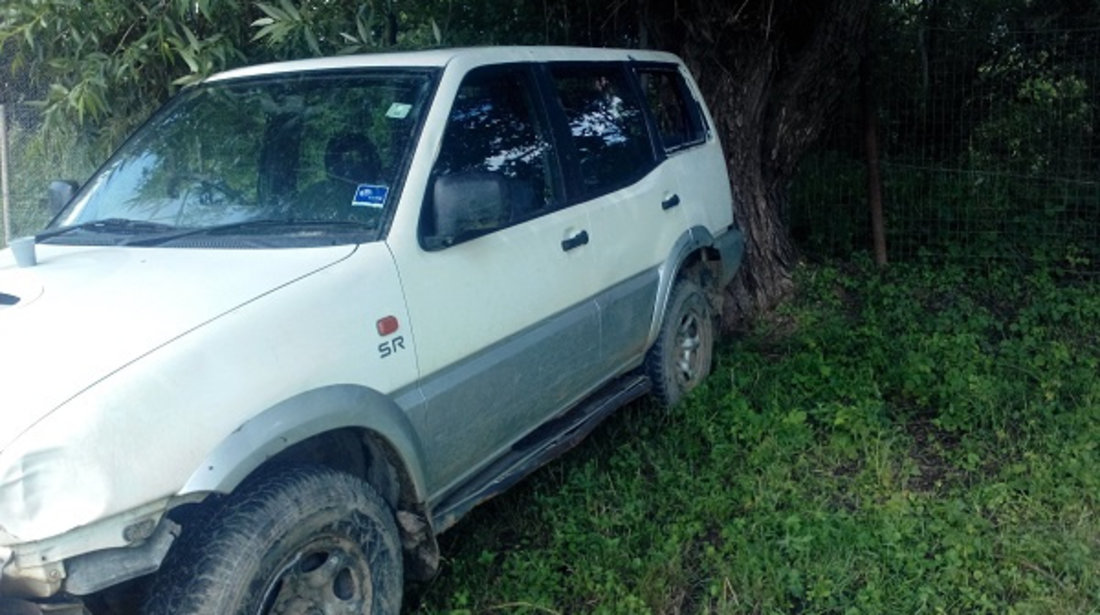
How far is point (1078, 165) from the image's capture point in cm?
849

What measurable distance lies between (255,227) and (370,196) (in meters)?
0.40

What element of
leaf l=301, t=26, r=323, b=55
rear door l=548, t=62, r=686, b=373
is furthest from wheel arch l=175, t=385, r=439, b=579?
leaf l=301, t=26, r=323, b=55

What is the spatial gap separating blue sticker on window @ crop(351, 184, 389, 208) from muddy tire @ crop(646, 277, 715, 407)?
85.8 inches

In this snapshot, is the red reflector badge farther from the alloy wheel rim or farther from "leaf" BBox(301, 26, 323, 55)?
"leaf" BBox(301, 26, 323, 55)

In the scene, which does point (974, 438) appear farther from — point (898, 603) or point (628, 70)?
point (628, 70)

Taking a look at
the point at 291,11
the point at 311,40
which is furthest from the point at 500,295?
the point at 291,11

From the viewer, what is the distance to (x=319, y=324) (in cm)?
319

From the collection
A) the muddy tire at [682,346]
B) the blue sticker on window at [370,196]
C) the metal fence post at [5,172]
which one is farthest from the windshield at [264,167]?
the metal fence post at [5,172]

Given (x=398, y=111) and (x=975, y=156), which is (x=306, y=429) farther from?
(x=975, y=156)

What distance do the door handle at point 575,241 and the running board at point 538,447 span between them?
733mm

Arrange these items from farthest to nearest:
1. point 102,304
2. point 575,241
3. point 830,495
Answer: point 830,495
point 575,241
point 102,304

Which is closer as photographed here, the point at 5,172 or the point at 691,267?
the point at 691,267

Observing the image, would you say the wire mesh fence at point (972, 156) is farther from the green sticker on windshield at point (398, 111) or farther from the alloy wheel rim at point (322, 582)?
the alloy wheel rim at point (322, 582)

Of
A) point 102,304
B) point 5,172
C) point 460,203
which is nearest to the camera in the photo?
point 102,304
